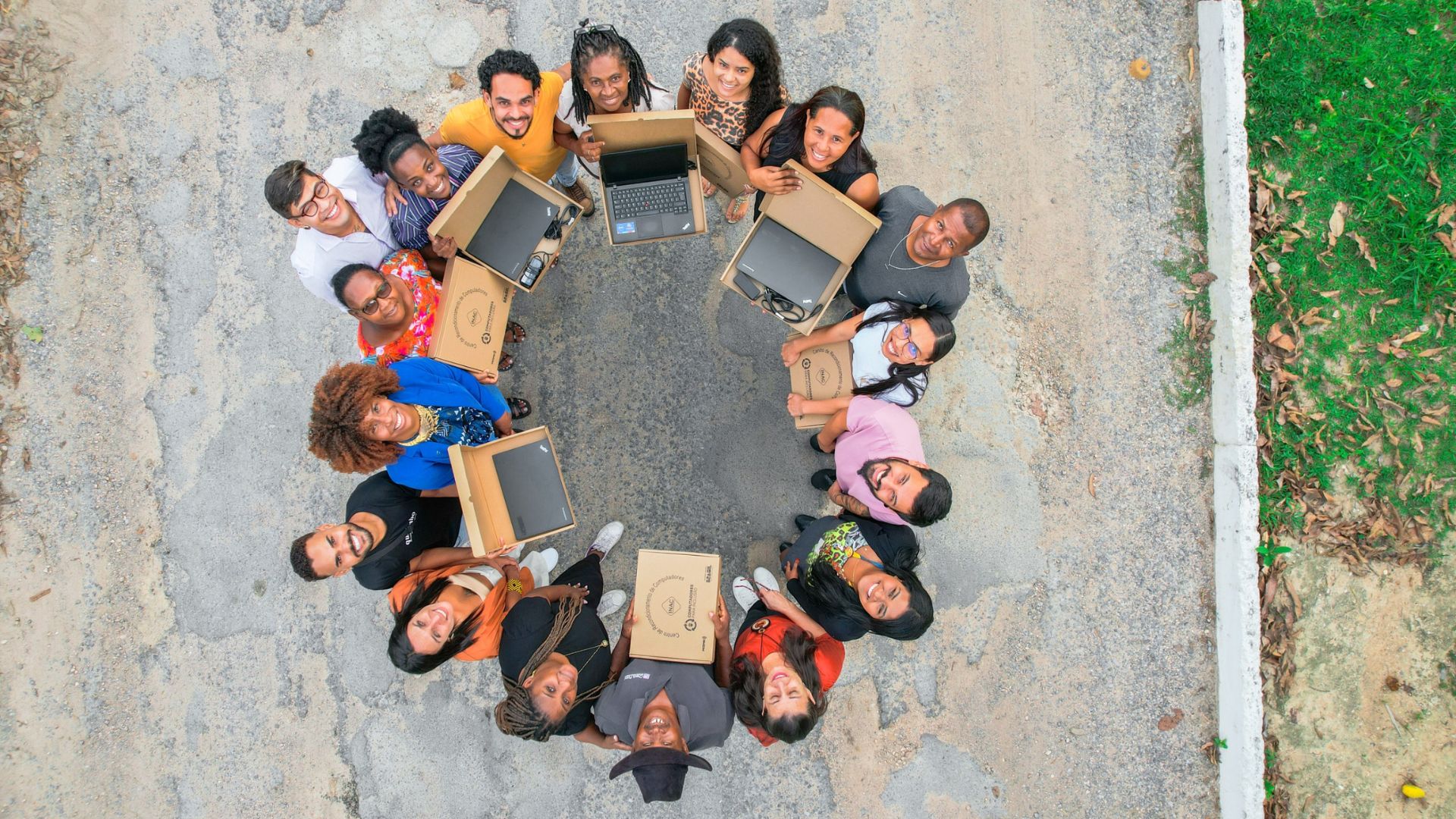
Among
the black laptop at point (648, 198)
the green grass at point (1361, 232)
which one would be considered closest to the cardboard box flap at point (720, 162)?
the black laptop at point (648, 198)

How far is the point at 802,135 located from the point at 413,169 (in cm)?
187

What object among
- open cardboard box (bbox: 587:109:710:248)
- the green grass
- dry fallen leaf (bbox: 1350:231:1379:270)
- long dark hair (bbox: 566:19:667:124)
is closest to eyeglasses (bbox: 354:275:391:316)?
open cardboard box (bbox: 587:109:710:248)

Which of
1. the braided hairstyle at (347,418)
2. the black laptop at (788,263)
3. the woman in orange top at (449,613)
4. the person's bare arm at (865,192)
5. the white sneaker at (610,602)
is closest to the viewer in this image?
the braided hairstyle at (347,418)

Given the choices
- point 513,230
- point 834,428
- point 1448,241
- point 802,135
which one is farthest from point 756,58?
point 1448,241

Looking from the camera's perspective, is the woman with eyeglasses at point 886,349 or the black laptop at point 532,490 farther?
the black laptop at point 532,490

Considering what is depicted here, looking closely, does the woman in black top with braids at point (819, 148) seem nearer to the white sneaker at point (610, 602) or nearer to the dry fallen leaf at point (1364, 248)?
the white sneaker at point (610, 602)

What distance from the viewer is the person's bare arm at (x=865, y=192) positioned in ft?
11.8

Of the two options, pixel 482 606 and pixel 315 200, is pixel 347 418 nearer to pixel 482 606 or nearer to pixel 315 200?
pixel 315 200

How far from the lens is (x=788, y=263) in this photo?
3.77m

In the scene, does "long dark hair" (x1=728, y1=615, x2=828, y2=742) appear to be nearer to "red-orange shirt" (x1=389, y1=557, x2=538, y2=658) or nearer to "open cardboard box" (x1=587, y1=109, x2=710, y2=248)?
"red-orange shirt" (x1=389, y1=557, x2=538, y2=658)

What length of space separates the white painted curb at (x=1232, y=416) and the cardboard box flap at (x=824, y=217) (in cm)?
268

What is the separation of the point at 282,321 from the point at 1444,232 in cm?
756

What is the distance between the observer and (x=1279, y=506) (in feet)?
14.8

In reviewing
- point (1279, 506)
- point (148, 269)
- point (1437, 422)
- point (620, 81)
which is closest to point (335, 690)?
point (148, 269)
